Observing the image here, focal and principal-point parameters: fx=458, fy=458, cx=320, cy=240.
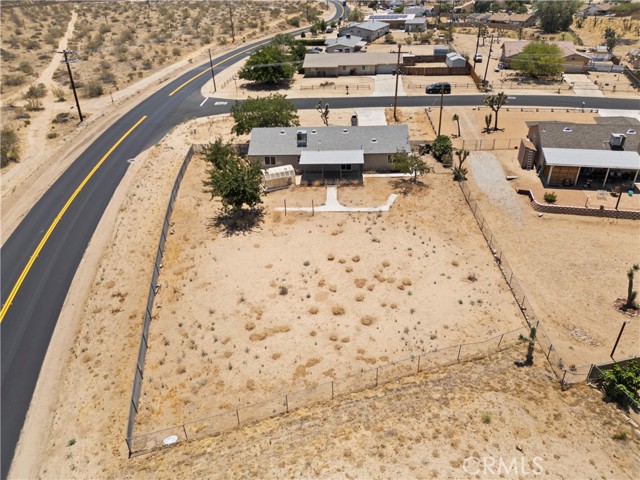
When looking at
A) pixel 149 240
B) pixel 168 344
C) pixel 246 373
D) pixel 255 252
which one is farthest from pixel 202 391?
pixel 149 240

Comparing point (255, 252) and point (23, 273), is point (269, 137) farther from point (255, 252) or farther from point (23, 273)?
point (23, 273)

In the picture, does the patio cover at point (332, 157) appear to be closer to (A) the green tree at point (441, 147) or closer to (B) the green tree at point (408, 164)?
(B) the green tree at point (408, 164)

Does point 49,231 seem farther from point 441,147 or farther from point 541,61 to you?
point 541,61

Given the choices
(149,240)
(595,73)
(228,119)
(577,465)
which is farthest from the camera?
A: (595,73)

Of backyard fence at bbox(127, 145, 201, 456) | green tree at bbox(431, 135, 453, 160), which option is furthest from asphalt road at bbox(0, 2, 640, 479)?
green tree at bbox(431, 135, 453, 160)

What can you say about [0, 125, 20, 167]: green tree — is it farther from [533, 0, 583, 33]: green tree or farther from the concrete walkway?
[533, 0, 583, 33]: green tree

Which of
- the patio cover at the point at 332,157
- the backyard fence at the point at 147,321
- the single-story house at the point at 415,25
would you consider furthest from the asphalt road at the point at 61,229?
the single-story house at the point at 415,25

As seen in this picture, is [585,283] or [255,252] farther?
[255,252]

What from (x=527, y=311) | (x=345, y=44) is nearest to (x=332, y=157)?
(x=527, y=311)
